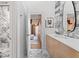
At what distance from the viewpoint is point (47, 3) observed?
8188 millimetres

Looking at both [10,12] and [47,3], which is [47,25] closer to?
[47,3]

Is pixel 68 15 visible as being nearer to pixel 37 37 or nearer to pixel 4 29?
pixel 4 29

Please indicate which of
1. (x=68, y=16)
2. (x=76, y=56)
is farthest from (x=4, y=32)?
(x=68, y=16)

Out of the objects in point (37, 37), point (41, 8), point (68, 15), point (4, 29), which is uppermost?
point (41, 8)

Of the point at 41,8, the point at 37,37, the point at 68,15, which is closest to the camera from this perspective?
the point at 68,15

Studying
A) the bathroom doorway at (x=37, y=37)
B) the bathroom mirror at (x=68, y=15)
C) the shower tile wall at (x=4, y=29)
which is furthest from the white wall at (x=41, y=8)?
the shower tile wall at (x=4, y=29)

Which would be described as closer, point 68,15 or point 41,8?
point 68,15

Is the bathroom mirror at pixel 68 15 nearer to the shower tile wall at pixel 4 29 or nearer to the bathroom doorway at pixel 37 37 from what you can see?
the shower tile wall at pixel 4 29

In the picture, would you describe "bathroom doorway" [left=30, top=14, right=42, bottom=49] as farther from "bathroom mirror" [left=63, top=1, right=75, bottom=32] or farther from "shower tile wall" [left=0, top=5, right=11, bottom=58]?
"shower tile wall" [left=0, top=5, right=11, bottom=58]

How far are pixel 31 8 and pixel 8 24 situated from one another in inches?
201

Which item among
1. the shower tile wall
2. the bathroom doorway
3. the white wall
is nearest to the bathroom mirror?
the shower tile wall

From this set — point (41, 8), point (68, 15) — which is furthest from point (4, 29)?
point (41, 8)

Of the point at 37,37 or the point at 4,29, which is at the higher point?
the point at 4,29

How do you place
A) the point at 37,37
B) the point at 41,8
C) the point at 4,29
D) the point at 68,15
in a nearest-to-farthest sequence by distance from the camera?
the point at 4,29 < the point at 68,15 < the point at 41,8 < the point at 37,37
